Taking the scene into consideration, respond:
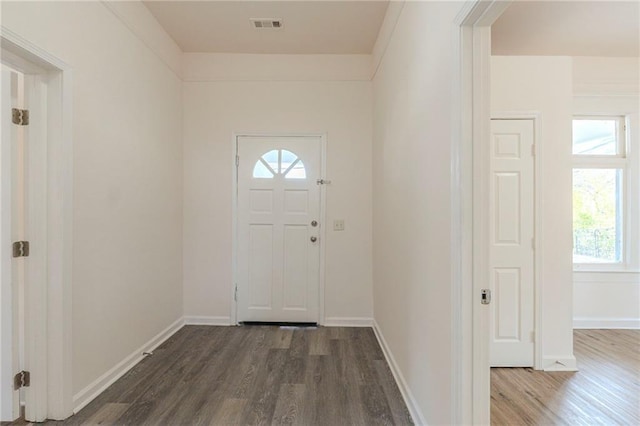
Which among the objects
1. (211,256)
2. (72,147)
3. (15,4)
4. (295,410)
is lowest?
(295,410)

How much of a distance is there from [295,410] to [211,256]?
6.49 feet

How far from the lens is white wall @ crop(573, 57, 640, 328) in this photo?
336 centimetres

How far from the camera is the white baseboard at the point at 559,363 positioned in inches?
97.0

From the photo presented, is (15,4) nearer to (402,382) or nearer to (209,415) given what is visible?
(209,415)

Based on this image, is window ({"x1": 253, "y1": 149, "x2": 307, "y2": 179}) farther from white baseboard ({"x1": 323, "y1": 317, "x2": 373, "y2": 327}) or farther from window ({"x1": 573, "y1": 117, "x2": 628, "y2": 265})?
window ({"x1": 573, "y1": 117, "x2": 628, "y2": 265})

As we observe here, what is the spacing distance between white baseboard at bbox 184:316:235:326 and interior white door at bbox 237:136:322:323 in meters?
0.17

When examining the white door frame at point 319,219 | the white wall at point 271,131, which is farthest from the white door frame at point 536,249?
the white door frame at point 319,219

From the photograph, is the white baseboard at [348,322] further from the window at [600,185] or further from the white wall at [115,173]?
the window at [600,185]

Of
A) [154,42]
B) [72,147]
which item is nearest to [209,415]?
[72,147]

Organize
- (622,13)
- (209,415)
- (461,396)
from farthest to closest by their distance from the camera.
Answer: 1. (622,13)
2. (209,415)
3. (461,396)

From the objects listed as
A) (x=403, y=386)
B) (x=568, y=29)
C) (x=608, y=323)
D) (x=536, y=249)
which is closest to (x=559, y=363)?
(x=536, y=249)

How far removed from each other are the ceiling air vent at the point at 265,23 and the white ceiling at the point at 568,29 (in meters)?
1.82

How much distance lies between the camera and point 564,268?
2.52 metres

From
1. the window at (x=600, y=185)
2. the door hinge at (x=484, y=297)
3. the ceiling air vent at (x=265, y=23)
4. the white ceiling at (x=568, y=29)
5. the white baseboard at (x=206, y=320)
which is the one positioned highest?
the ceiling air vent at (x=265, y=23)
